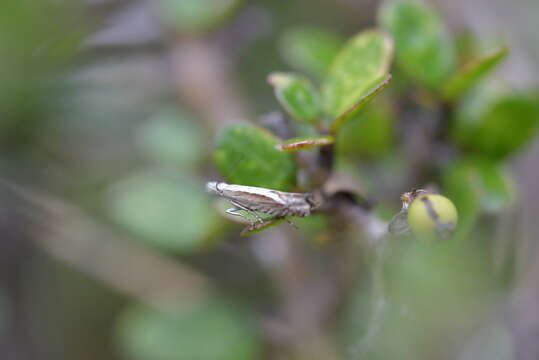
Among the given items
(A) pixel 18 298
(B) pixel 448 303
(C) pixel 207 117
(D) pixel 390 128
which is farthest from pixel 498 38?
(A) pixel 18 298

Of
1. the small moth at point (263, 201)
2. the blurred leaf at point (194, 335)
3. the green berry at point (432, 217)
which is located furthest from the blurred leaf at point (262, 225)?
the blurred leaf at point (194, 335)

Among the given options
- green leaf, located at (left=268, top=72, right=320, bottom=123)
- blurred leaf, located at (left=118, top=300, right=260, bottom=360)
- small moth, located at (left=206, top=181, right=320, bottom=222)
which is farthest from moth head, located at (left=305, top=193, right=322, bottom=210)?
blurred leaf, located at (left=118, top=300, right=260, bottom=360)

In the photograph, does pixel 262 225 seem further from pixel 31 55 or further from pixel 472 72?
pixel 31 55

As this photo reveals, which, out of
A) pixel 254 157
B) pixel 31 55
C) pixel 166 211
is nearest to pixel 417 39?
pixel 254 157

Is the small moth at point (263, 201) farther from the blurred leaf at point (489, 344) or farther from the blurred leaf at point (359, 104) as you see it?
the blurred leaf at point (489, 344)

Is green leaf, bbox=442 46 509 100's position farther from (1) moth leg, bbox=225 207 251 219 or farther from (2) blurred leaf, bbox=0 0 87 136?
(2) blurred leaf, bbox=0 0 87 136

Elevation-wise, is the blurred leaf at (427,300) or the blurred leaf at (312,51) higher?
the blurred leaf at (312,51)
